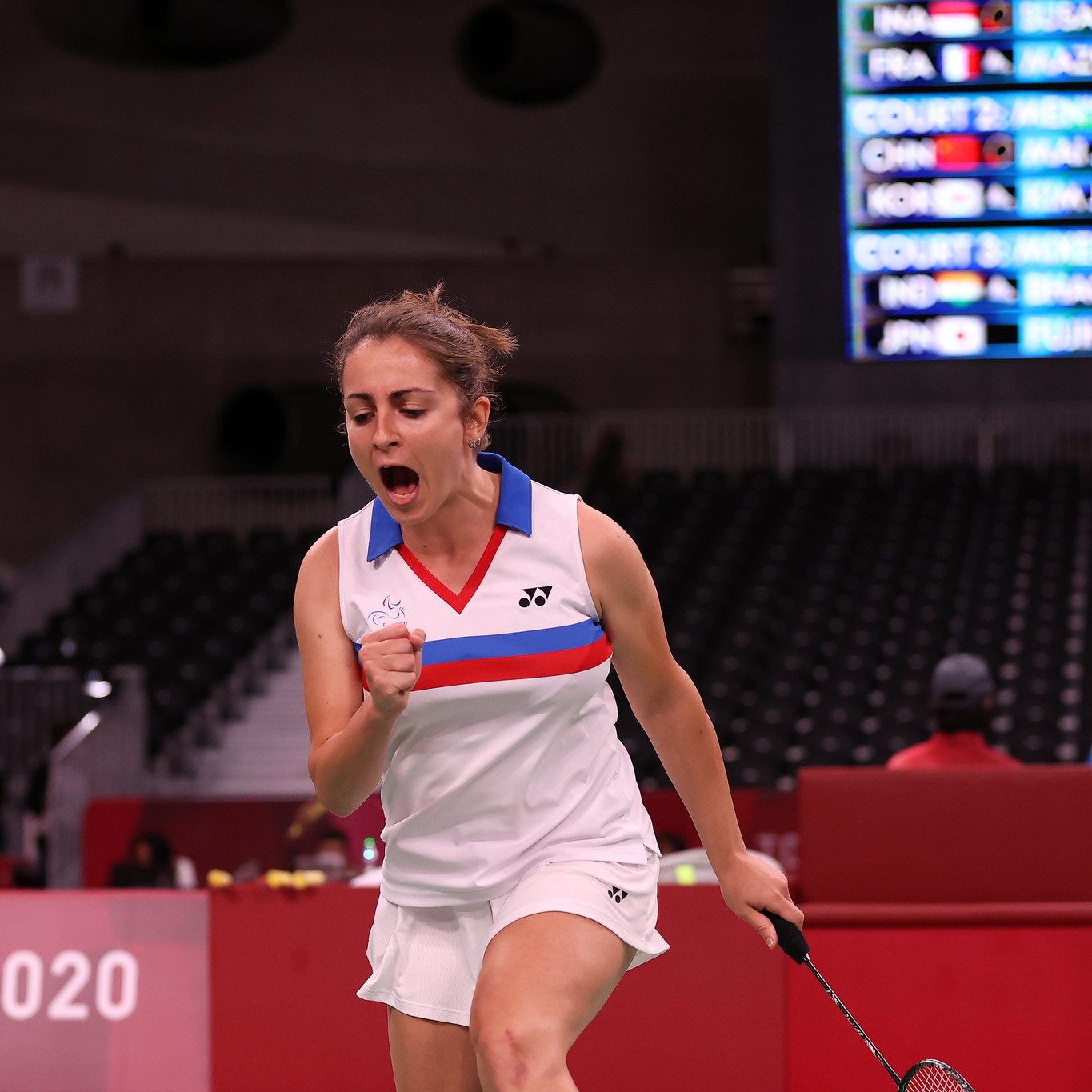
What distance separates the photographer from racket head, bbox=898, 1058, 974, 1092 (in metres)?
2.58

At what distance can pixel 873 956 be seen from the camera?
3.79 meters

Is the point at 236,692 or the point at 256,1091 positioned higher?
the point at 256,1091

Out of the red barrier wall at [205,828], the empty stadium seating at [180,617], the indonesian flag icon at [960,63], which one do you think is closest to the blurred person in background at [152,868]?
the red barrier wall at [205,828]

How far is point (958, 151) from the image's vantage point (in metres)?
11.3

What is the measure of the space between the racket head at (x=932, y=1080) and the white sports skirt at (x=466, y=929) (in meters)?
0.59

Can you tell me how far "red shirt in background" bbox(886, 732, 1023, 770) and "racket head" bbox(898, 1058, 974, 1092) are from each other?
2.43m

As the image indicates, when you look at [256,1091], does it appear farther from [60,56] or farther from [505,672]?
[60,56]

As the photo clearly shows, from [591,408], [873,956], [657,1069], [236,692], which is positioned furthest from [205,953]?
[591,408]

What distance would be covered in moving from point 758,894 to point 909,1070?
0.55 metres

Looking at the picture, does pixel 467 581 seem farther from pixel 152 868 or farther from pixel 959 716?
pixel 152 868

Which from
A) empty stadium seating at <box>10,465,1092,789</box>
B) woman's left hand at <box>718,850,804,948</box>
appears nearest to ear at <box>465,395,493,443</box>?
woman's left hand at <box>718,850,804,948</box>

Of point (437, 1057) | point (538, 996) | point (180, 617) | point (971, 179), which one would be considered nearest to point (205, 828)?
point (180, 617)

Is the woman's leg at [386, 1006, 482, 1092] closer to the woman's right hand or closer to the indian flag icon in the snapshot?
the woman's right hand

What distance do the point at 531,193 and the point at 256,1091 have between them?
1529cm
